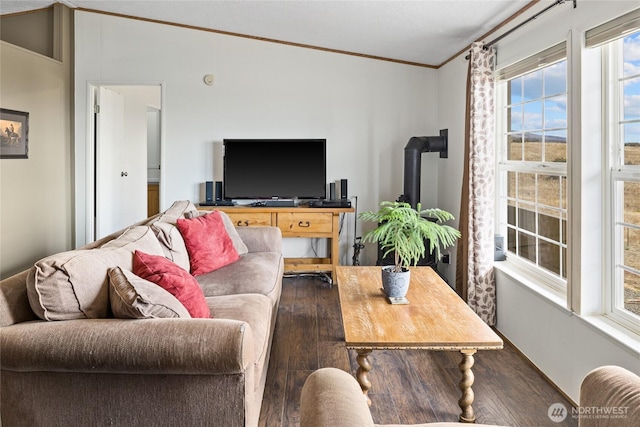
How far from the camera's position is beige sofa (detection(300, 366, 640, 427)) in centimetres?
108

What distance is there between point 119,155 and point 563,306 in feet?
16.0

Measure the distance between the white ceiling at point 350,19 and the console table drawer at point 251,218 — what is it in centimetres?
181

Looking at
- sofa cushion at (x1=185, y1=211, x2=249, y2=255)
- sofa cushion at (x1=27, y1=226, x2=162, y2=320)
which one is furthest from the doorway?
sofa cushion at (x1=27, y1=226, x2=162, y2=320)

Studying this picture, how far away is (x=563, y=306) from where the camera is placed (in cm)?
267

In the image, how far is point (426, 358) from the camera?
3074 mm

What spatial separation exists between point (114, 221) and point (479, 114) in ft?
13.5

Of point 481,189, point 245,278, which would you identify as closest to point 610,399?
point 245,278

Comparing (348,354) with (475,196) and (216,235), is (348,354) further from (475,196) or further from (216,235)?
(475,196)

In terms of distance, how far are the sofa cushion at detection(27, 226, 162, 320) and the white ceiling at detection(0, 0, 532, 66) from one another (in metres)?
2.77

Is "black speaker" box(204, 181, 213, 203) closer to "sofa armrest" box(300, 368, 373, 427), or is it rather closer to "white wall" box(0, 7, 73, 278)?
"white wall" box(0, 7, 73, 278)

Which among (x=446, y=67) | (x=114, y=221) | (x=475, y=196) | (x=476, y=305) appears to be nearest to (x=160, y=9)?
(x=114, y=221)

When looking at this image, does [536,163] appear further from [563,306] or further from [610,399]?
[610,399]

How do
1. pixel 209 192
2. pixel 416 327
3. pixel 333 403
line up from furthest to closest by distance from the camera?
pixel 209 192 → pixel 416 327 → pixel 333 403

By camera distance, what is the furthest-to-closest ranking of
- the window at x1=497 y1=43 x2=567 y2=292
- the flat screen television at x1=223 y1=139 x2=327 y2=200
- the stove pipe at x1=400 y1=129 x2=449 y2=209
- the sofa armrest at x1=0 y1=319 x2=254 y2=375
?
1. the flat screen television at x1=223 y1=139 x2=327 y2=200
2. the stove pipe at x1=400 y1=129 x2=449 y2=209
3. the window at x1=497 y1=43 x2=567 y2=292
4. the sofa armrest at x1=0 y1=319 x2=254 y2=375
